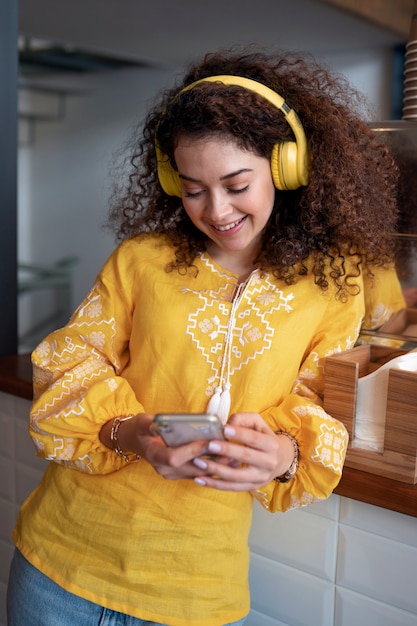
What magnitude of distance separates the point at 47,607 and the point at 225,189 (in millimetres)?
680

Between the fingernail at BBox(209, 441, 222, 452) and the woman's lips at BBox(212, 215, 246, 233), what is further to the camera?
the woman's lips at BBox(212, 215, 246, 233)

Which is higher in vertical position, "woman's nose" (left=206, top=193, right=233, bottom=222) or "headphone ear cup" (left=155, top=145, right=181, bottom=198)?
"headphone ear cup" (left=155, top=145, right=181, bottom=198)

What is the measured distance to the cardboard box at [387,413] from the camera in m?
1.00

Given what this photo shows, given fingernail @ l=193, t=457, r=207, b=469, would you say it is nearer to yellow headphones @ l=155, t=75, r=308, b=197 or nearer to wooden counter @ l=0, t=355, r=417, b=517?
wooden counter @ l=0, t=355, r=417, b=517

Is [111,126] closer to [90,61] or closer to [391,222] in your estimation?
[90,61]

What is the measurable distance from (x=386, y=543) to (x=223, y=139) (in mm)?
639

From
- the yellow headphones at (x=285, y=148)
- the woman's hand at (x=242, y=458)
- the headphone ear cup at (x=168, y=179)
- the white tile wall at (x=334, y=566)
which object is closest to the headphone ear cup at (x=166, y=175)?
the headphone ear cup at (x=168, y=179)

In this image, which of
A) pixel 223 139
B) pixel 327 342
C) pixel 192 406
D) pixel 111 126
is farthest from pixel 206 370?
pixel 111 126

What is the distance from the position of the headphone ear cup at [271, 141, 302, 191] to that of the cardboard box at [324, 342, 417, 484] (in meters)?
0.27

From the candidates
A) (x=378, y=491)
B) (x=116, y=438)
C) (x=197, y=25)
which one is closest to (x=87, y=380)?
(x=116, y=438)

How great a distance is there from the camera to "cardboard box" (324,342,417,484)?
3.29ft

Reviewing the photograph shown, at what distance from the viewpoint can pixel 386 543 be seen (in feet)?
3.53

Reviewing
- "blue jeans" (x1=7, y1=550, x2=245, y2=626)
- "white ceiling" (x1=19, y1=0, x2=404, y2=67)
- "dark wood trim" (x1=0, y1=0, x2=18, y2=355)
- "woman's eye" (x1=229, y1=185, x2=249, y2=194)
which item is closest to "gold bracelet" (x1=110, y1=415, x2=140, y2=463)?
"blue jeans" (x1=7, y1=550, x2=245, y2=626)

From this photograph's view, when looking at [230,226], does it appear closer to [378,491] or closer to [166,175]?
[166,175]
